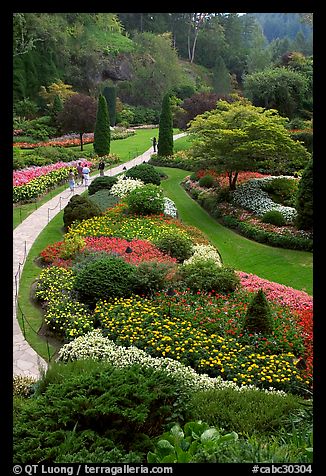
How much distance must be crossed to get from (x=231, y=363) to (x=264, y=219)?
9180 millimetres

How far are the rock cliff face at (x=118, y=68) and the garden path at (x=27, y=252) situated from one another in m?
27.4

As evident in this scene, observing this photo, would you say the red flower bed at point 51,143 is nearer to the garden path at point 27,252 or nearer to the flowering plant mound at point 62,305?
the garden path at point 27,252

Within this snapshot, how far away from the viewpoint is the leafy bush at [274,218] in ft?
50.9

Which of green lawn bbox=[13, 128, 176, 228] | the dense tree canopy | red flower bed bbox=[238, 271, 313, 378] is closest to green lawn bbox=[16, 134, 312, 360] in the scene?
green lawn bbox=[13, 128, 176, 228]

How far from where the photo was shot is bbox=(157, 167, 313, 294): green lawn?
12.1 m

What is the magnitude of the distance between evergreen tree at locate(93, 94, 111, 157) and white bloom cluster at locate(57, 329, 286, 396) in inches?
825

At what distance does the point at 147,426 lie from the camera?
454 cm

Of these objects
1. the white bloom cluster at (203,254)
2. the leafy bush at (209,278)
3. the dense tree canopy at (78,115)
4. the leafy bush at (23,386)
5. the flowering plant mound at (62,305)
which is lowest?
the leafy bush at (23,386)

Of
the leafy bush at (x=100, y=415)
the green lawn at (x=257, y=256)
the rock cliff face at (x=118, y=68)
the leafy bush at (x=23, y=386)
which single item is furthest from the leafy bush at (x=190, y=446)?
the rock cliff face at (x=118, y=68)

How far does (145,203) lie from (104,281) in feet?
21.8

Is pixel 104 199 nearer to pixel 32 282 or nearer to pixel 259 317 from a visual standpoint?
pixel 32 282

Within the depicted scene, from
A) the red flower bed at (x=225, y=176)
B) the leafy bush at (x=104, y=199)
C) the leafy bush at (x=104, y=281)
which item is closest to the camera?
the leafy bush at (x=104, y=281)

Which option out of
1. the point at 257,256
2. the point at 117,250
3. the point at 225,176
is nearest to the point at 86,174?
the point at 225,176
